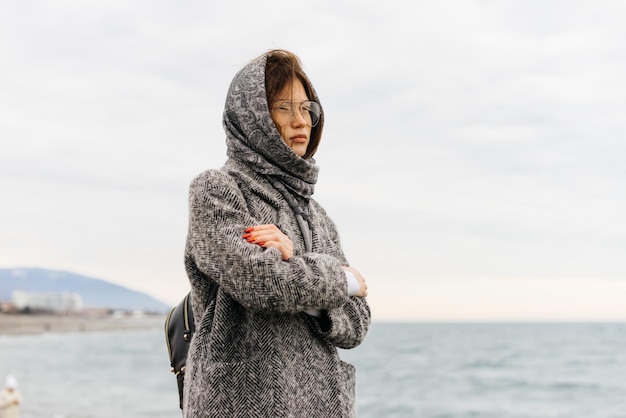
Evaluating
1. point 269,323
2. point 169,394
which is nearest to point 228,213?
point 269,323

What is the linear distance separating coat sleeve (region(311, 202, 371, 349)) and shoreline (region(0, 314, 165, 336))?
9152 centimetres

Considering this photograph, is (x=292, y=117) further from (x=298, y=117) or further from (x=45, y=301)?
(x=45, y=301)

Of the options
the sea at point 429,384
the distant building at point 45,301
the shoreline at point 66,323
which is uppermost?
the distant building at point 45,301

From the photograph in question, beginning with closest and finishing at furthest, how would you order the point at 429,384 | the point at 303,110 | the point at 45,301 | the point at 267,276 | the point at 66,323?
1. the point at 267,276
2. the point at 303,110
3. the point at 429,384
4. the point at 66,323
5. the point at 45,301

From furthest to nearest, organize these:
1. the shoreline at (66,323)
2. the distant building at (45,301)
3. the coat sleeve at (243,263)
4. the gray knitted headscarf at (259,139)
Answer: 1. the distant building at (45,301)
2. the shoreline at (66,323)
3. the gray knitted headscarf at (259,139)
4. the coat sleeve at (243,263)

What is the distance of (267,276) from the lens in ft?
5.52

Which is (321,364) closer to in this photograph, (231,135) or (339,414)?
(339,414)

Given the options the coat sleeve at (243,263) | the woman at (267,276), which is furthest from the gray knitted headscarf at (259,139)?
the coat sleeve at (243,263)

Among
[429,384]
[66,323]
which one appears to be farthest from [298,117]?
[66,323]

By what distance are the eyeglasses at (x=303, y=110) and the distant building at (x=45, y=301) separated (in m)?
116

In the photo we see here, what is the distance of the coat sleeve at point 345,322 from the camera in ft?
6.19

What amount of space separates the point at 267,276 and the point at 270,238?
0.10 m

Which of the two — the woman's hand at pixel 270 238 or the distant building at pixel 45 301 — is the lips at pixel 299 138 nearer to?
the woman's hand at pixel 270 238

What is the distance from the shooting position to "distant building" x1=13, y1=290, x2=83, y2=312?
111688mm
